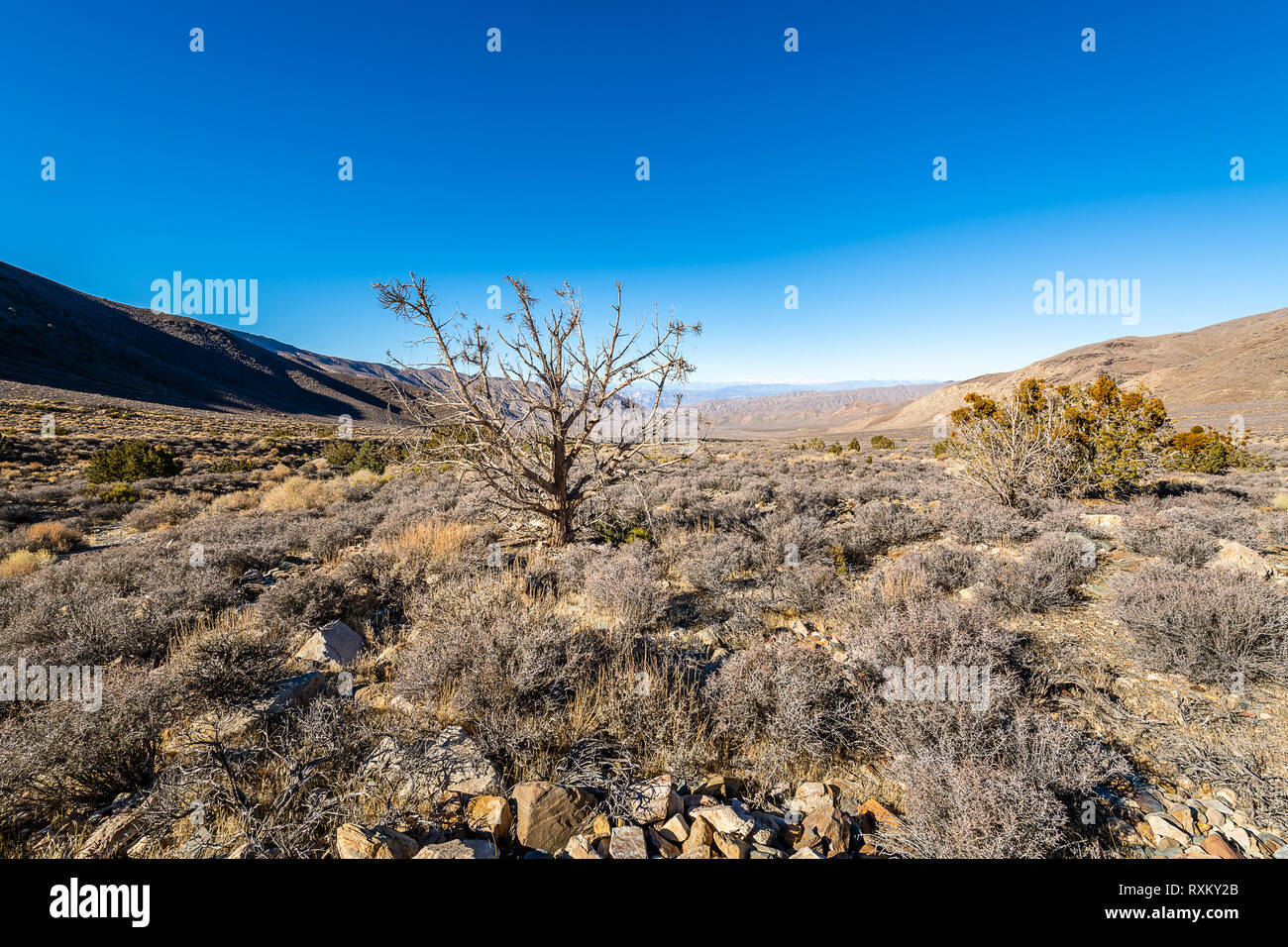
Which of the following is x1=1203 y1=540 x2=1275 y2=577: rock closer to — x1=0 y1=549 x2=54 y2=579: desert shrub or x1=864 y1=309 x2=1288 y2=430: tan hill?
x1=0 y1=549 x2=54 y2=579: desert shrub

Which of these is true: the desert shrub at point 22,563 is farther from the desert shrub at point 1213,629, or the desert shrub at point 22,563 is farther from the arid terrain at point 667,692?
the desert shrub at point 1213,629

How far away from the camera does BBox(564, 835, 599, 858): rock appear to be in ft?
6.92

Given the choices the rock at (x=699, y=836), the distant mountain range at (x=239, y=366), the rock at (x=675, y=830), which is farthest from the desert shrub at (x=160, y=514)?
the distant mountain range at (x=239, y=366)

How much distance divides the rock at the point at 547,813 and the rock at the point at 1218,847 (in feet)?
8.82

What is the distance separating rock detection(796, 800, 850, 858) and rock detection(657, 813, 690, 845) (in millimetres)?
567

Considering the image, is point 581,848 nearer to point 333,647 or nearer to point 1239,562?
point 333,647

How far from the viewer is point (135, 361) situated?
206ft

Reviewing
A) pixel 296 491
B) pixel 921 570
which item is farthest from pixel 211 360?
pixel 921 570

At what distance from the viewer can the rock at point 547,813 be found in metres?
2.22

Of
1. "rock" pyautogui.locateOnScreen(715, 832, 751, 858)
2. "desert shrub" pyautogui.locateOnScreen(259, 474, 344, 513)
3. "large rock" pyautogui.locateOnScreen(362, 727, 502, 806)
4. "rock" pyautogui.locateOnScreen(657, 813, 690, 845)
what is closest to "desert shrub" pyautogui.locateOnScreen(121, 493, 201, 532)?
"desert shrub" pyautogui.locateOnScreen(259, 474, 344, 513)

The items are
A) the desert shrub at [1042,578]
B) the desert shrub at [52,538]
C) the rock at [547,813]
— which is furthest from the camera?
the desert shrub at [52,538]

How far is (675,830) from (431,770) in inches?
55.6

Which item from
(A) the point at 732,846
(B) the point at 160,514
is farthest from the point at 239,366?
(A) the point at 732,846
